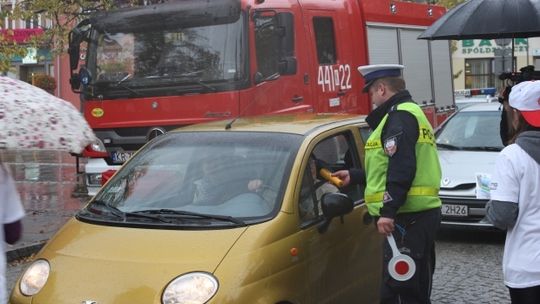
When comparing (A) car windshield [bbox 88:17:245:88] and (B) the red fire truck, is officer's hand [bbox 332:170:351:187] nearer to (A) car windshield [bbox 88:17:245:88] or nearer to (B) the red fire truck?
(B) the red fire truck

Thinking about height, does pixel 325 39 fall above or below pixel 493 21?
above

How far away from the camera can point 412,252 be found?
424 cm

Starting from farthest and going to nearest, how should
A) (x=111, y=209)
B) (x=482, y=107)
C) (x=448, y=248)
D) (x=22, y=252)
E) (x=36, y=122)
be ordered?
(x=482, y=107), (x=448, y=248), (x=22, y=252), (x=111, y=209), (x=36, y=122)

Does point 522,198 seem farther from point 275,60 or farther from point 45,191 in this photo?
point 45,191

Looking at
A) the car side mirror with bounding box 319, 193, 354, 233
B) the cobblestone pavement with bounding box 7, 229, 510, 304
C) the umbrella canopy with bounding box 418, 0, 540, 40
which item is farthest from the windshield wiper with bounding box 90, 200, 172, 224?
the umbrella canopy with bounding box 418, 0, 540, 40

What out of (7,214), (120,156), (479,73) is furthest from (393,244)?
(479,73)

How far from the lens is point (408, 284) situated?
421 centimetres

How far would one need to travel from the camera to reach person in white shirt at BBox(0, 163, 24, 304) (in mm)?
3258

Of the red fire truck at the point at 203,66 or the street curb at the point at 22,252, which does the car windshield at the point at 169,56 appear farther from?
the street curb at the point at 22,252

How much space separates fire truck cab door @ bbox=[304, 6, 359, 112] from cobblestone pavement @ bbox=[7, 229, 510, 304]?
2.30m

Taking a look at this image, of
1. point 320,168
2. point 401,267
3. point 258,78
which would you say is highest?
point 258,78

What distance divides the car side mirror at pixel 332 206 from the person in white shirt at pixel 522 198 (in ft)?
3.45

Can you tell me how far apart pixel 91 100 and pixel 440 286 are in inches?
197

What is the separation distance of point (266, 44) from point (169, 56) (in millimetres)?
1209
